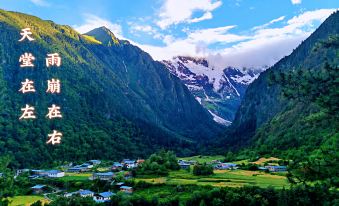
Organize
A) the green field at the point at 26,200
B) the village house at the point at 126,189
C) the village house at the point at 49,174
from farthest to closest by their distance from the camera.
Result: the village house at the point at 49,174, the village house at the point at 126,189, the green field at the point at 26,200

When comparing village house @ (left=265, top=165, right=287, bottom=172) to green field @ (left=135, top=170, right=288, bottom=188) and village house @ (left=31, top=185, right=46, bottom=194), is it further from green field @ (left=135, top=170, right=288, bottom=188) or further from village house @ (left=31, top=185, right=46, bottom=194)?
village house @ (left=31, top=185, right=46, bottom=194)

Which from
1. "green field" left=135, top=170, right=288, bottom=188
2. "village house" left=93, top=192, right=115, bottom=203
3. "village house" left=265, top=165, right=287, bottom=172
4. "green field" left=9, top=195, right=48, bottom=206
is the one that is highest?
"village house" left=265, top=165, right=287, bottom=172

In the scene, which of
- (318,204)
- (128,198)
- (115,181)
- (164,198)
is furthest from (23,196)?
(318,204)

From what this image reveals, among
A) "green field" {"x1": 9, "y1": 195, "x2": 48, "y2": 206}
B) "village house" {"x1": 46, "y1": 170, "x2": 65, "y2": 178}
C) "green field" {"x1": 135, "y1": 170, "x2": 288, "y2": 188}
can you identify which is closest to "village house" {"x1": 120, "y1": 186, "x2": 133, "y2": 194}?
"green field" {"x1": 135, "y1": 170, "x2": 288, "y2": 188}

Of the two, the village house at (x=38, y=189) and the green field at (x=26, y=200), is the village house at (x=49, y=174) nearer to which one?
the village house at (x=38, y=189)

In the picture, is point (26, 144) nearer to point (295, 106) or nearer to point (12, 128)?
point (12, 128)

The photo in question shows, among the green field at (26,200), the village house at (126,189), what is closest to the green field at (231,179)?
the village house at (126,189)

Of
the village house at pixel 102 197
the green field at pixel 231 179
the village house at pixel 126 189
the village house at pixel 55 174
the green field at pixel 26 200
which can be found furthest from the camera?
the village house at pixel 55 174

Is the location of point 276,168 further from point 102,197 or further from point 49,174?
point 49,174

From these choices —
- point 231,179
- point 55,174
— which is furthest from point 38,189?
point 231,179
